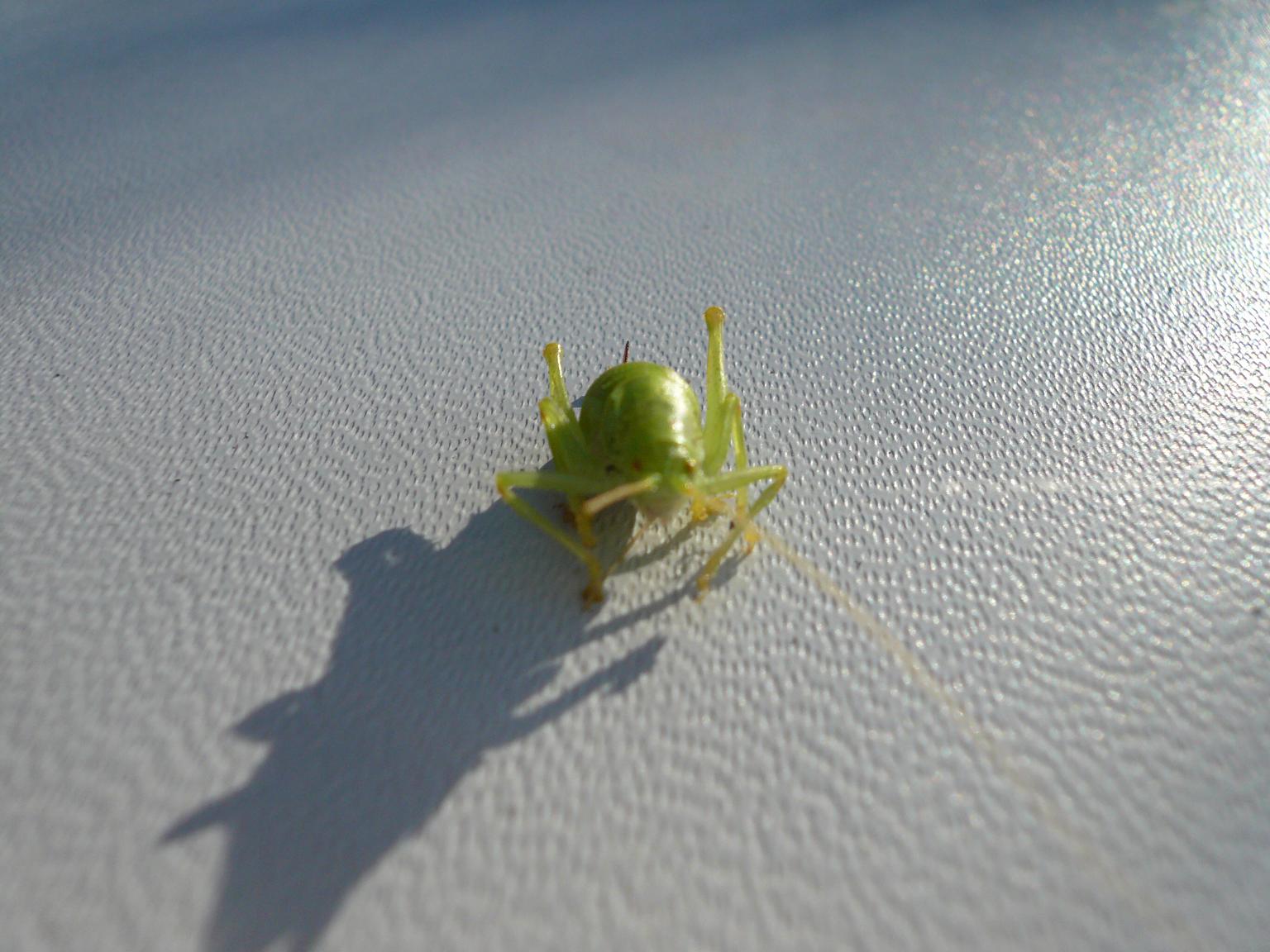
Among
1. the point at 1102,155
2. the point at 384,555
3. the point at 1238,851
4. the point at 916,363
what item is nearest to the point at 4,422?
the point at 384,555

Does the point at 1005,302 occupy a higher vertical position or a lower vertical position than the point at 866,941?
higher

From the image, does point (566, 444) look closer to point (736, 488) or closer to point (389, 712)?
point (736, 488)

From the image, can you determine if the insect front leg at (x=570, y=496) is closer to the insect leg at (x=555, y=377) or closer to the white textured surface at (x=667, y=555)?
the white textured surface at (x=667, y=555)

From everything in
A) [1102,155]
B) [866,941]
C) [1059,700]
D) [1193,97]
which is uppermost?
[1193,97]

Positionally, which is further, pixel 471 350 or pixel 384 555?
pixel 471 350

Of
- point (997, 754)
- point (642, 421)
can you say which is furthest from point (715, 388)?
point (997, 754)

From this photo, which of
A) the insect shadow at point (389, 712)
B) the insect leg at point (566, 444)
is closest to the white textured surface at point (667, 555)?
the insect shadow at point (389, 712)

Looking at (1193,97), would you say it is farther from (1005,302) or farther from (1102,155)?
(1005,302)
